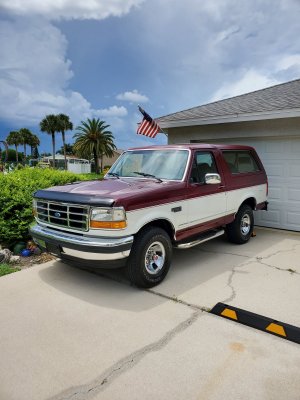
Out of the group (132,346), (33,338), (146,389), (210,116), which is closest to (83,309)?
(33,338)

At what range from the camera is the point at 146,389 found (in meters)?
2.54

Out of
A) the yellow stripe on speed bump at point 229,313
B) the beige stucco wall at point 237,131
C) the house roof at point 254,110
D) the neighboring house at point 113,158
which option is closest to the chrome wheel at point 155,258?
the yellow stripe on speed bump at point 229,313

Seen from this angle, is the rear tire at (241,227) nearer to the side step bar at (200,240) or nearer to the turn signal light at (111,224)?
the side step bar at (200,240)

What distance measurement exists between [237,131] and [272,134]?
0.92 meters

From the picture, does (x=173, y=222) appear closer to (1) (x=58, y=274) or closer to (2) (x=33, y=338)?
(1) (x=58, y=274)

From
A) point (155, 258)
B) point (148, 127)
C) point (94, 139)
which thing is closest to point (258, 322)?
point (155, 258)

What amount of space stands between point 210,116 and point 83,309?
6.00 m

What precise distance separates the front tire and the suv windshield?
3.55 ft

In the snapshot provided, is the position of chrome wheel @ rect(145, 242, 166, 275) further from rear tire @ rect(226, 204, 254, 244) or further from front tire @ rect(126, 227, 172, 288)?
rear tire @ rect(226, 204, 254, 244)

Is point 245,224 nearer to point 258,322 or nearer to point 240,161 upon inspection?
point 240,161

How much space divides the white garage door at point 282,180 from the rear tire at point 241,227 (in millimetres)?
1663

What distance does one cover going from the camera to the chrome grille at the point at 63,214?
4.07 m

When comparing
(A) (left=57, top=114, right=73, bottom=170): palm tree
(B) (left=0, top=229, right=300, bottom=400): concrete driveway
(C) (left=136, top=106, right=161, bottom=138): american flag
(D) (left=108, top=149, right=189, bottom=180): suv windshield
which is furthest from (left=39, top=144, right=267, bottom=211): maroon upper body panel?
(A) (left=57, top=114, right=73, bottom=170): palm tree

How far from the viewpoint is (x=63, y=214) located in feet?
14.2
